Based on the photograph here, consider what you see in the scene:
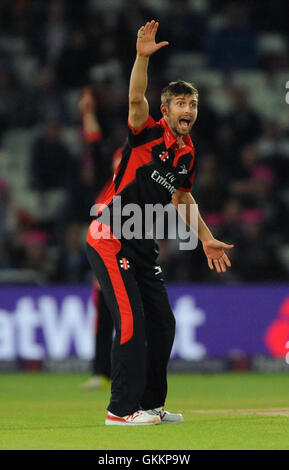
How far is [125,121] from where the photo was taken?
16922mm

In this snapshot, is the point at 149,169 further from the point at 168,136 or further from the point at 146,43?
the point at 146,43

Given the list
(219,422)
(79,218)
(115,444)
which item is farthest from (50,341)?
(115,444)

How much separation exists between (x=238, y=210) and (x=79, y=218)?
243 centimetres

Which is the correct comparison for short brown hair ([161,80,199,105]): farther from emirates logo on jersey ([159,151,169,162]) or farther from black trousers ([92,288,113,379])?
black trousers ([92,288,113,379])

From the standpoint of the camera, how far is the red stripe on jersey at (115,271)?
23.9 feet

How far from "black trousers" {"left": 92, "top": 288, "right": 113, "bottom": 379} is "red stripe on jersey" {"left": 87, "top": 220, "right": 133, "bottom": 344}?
3718mm

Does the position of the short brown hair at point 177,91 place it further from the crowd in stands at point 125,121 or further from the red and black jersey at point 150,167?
the crowd in stands at point 125,121

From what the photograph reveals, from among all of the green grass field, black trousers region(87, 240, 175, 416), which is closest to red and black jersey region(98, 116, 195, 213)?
black trousers region(87, 240, 175, 416)

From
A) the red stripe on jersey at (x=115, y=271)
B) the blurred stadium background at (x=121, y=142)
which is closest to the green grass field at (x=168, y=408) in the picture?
the red stripe on jersey at (x=115, y=271)

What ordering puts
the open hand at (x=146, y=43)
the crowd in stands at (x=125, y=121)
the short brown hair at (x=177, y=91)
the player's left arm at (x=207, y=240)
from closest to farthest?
the open hand at (x=146, y=43)
the short brown hair at (x=177, y=91)
the player's left arm at (x=207, y=240)
the crowd in stands at (x=125, y=121)

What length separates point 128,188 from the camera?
292 inches

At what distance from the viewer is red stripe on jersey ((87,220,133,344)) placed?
727 cm

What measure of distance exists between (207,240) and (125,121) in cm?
937

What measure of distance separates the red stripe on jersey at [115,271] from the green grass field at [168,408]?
69 cm
